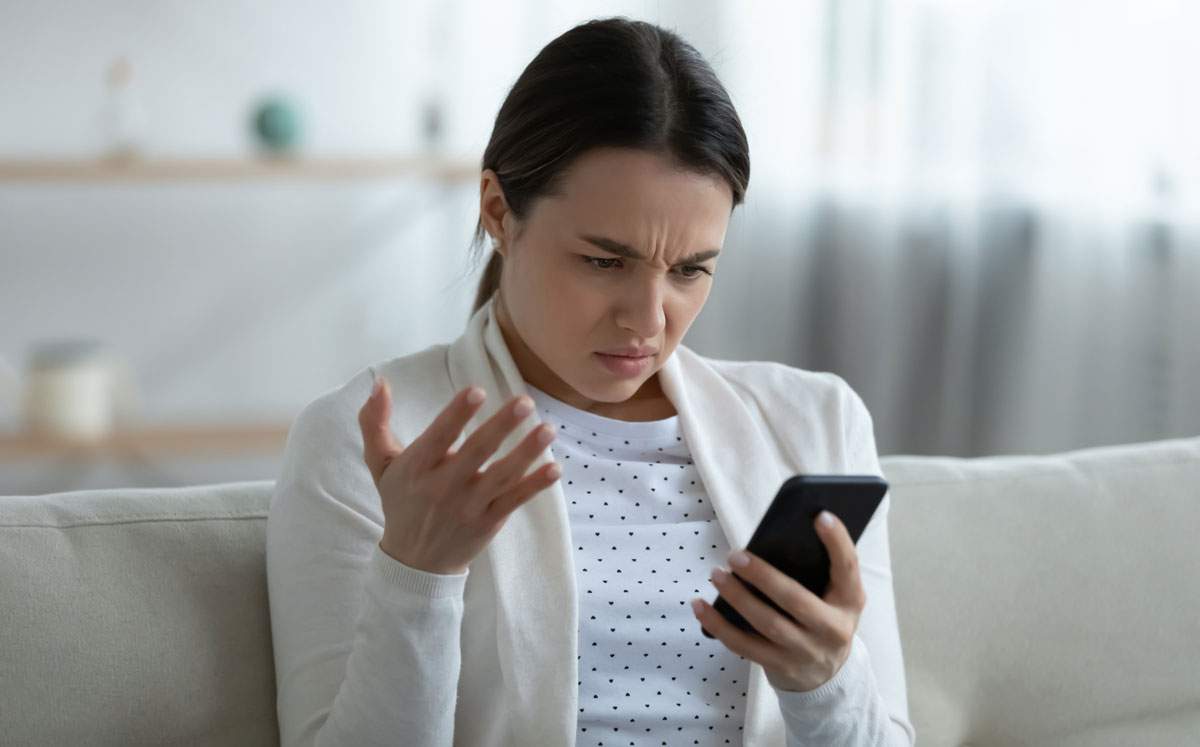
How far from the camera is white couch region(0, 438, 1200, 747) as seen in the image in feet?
3.96

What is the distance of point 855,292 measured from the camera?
11.6ft

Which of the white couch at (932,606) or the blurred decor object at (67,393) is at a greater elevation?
the white couch at (932,606)

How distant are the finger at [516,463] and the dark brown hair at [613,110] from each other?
0.34m

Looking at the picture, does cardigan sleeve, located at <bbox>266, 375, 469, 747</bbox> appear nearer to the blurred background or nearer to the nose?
the nose

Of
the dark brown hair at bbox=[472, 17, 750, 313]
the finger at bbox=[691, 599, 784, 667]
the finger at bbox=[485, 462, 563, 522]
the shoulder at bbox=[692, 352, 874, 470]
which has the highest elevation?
the dark brown hair at bbox=[472, 17, 750, 313]

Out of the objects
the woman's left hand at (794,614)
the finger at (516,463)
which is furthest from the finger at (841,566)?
the finger at (516,463)

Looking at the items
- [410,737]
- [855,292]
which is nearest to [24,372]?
[855,292]

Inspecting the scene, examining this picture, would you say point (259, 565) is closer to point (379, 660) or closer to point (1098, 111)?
point (379, 660)

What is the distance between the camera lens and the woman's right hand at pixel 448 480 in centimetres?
97

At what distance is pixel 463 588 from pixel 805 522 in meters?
0.28

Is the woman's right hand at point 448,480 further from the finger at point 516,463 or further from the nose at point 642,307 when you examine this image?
the nose at point 642,307

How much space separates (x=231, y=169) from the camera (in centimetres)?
331

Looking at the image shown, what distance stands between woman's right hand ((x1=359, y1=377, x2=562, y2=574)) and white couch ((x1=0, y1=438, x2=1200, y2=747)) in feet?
0.94

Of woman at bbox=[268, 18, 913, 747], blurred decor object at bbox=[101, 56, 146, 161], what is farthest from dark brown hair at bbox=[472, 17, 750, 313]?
blurred decor object at bbox=[101, 56, 146, 161]
